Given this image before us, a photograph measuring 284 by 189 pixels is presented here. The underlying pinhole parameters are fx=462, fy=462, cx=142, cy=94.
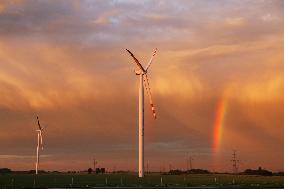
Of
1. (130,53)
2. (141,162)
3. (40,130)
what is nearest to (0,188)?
(141,162)

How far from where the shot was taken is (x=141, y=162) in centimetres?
11431

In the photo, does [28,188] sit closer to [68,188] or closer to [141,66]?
[68,188]

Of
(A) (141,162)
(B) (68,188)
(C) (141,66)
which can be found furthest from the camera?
(C) (141,66)

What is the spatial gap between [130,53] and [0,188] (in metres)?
53.6

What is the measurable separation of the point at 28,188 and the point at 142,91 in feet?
149

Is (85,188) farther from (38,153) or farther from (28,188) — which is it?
(38,153)

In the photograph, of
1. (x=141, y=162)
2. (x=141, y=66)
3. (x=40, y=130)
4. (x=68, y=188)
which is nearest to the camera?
(x=68, y=188)

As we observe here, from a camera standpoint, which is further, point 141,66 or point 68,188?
point 141,66

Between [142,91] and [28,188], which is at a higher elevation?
[142,91]

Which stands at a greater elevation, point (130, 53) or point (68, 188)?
point (130, 53)

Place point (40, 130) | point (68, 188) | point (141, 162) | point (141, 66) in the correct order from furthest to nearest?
point (40, 130), point (141, 66), point (141, 162), point (68, 188)

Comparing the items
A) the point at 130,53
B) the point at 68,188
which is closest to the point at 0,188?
the point at 68,188

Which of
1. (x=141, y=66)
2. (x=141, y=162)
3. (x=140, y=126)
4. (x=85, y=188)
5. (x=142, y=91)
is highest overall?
(x=141, y=66)

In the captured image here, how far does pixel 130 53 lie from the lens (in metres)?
121
